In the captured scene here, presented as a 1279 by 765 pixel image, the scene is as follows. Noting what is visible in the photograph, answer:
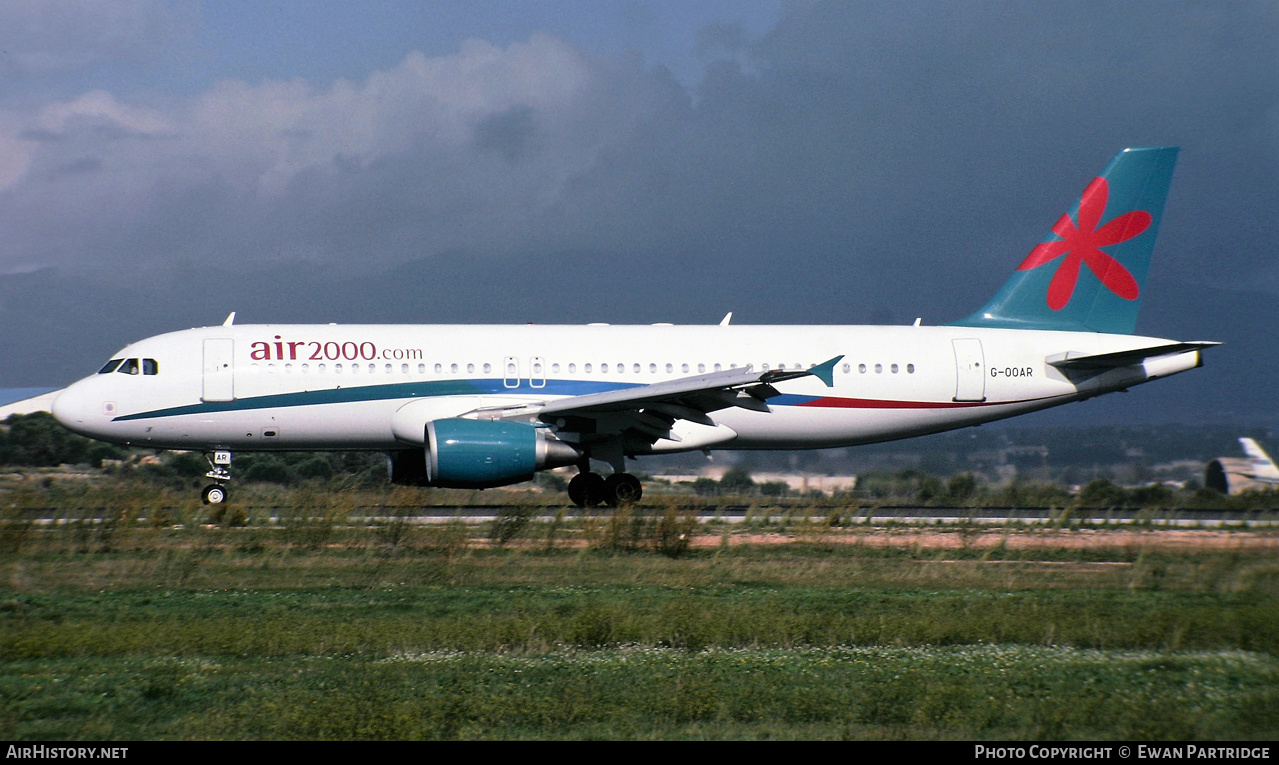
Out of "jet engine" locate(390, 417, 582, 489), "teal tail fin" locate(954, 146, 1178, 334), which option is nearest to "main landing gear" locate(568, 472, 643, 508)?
"jet engine" locate(390, 417, 582, 489)

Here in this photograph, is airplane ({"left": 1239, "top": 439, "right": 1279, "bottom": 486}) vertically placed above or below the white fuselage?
below

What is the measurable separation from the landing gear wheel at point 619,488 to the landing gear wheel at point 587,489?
0.13 metres

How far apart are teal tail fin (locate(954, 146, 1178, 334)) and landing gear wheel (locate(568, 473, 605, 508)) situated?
795cm

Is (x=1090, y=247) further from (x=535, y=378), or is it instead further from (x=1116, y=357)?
(x=535, y=378)

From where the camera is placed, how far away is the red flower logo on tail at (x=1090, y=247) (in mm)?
21906

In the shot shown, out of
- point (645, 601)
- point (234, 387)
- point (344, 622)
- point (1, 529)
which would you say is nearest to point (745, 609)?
point (645, 601)

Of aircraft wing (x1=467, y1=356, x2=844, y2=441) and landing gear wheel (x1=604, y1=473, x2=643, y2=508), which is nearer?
aircraft wing (x1=467, y1=356, x2=844, y2=441)

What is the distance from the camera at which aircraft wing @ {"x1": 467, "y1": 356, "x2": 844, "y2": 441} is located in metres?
17.4

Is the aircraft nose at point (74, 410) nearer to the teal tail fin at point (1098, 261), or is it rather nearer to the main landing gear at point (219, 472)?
the main landing gear at point (219, 472)

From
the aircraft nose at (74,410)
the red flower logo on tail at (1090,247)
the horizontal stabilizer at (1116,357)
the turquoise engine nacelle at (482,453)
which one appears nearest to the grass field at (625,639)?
the turquoise engine nacelle at (482,453)

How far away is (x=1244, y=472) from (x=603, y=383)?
14603 mm

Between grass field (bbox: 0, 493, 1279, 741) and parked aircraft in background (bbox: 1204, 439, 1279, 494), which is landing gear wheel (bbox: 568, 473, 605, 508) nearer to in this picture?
grass field (bbox: 0, 493, 1279, 741)

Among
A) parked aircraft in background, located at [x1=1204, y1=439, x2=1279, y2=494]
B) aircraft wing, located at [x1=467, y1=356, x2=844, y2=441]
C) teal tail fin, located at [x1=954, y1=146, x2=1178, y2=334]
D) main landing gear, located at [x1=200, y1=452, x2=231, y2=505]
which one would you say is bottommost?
parked aircraft in background, located at [x1=1204, y1=439, x2=1279, y2=494]

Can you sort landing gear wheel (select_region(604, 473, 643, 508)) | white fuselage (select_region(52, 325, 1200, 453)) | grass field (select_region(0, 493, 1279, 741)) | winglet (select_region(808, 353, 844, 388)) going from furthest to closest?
landing gear wheel (select_region(604, 473, 643, 508)) < white fuselage (select_region(52, 325, 1200, 453)) < winglet (select_region(808, 353, 844, 388)) < grass field (select_region(0, 493, 1279, 741))
